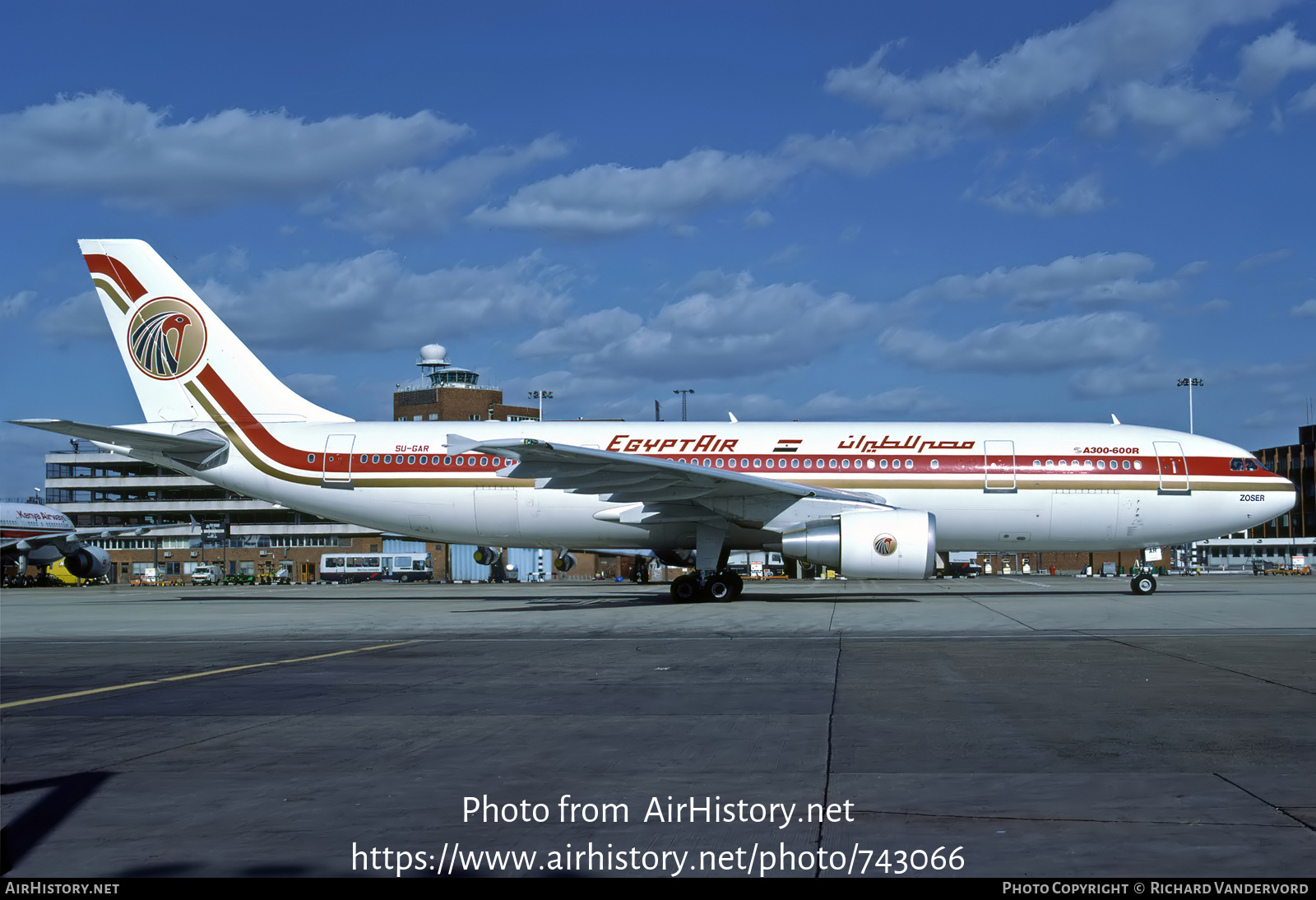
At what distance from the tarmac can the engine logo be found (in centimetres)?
1415

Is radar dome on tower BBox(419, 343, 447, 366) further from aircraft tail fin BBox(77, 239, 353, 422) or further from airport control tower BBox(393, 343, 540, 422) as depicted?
aircraft tail fin BBox(77, 239, 353, 422)

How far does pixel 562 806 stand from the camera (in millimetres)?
5258

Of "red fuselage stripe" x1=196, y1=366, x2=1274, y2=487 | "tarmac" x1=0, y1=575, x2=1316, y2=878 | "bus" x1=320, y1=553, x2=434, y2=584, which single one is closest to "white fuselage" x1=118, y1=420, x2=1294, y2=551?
"red fuselage stripe" x1=196, y1=366, x2=1274, y2=487

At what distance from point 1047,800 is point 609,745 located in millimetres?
2752

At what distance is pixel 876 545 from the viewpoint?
22.6 metres

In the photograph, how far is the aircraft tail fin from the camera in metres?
27.2

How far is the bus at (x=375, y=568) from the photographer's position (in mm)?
82000

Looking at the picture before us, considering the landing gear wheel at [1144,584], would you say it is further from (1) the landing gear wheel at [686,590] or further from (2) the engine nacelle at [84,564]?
(2) the engine nacelle at [84,564]

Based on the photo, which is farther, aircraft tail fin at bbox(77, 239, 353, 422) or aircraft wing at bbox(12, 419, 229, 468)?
aircraft tail fin at bbox(77, 239, 353, 422)

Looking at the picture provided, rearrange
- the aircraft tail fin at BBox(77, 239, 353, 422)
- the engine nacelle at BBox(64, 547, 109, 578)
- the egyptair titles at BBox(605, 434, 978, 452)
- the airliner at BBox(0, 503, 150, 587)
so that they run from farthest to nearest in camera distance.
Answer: the engine nacelle at BBox(64, 547, 109, 578) < the airliner at BBox(0, 503, 150, 587) < the aircraft tail fin at BBox(77, 239, 353, 422) < the egyptair titles at BBox(605, 434, 978, 452)

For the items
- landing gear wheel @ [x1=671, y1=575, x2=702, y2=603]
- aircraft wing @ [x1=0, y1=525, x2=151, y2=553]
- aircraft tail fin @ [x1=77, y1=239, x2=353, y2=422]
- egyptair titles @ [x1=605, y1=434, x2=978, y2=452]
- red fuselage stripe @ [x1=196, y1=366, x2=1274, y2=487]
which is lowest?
landing gear wheel @ [x1=671, y1=575, x2=702, y2=603]
